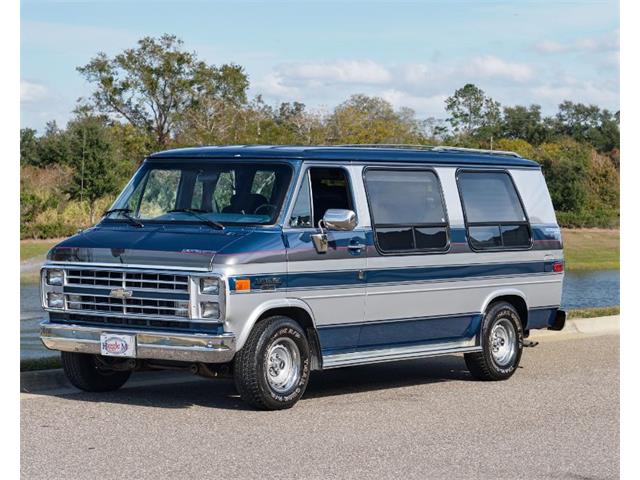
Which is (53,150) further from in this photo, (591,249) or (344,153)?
(344,153)

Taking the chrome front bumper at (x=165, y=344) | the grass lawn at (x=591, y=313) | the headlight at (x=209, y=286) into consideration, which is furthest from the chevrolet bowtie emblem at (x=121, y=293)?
the grass lawn at (x=591, y=313)

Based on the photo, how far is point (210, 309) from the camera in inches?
429

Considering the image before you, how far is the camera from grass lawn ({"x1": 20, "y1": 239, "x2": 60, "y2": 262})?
132 ft

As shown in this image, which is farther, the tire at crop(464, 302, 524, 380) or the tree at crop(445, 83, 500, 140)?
the tree at crop(445, 83, 500, 140)

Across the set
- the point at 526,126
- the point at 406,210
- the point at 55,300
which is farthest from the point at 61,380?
the point at 526,126

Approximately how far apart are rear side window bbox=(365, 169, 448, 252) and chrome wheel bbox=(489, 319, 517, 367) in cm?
138

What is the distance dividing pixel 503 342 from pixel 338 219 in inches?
134

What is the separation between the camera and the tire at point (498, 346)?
13.8 metres

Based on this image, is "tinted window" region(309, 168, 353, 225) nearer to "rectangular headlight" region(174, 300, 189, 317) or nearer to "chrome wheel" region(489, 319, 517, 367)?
"rectangular headlight" region(174, 300, 189, 317)

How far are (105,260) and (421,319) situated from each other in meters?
3.44

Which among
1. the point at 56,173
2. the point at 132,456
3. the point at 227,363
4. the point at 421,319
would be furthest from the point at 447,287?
the point at 56,173

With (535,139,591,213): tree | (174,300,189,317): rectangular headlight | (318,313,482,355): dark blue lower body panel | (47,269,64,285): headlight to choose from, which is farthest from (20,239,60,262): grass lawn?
(174,300,189,317): rectangular headlight

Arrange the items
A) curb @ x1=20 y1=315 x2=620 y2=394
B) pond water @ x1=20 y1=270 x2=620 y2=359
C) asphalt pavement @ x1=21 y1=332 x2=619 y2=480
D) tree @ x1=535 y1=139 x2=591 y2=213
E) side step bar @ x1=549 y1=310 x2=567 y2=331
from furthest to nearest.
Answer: tree @ x1=535 y1=139 x2=591 y2=213
pond water @ x1=20 y1=270 x2=620 y2=359
side step bar @ x1=549 y1=310 x2=567 y2=331
curb @ x1=20 y1=315 x2=620 y2=394
asphalt pavement @ x1=21 y1=332 x2=619 y2=480

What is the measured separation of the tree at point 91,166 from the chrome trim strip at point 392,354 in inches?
1279
